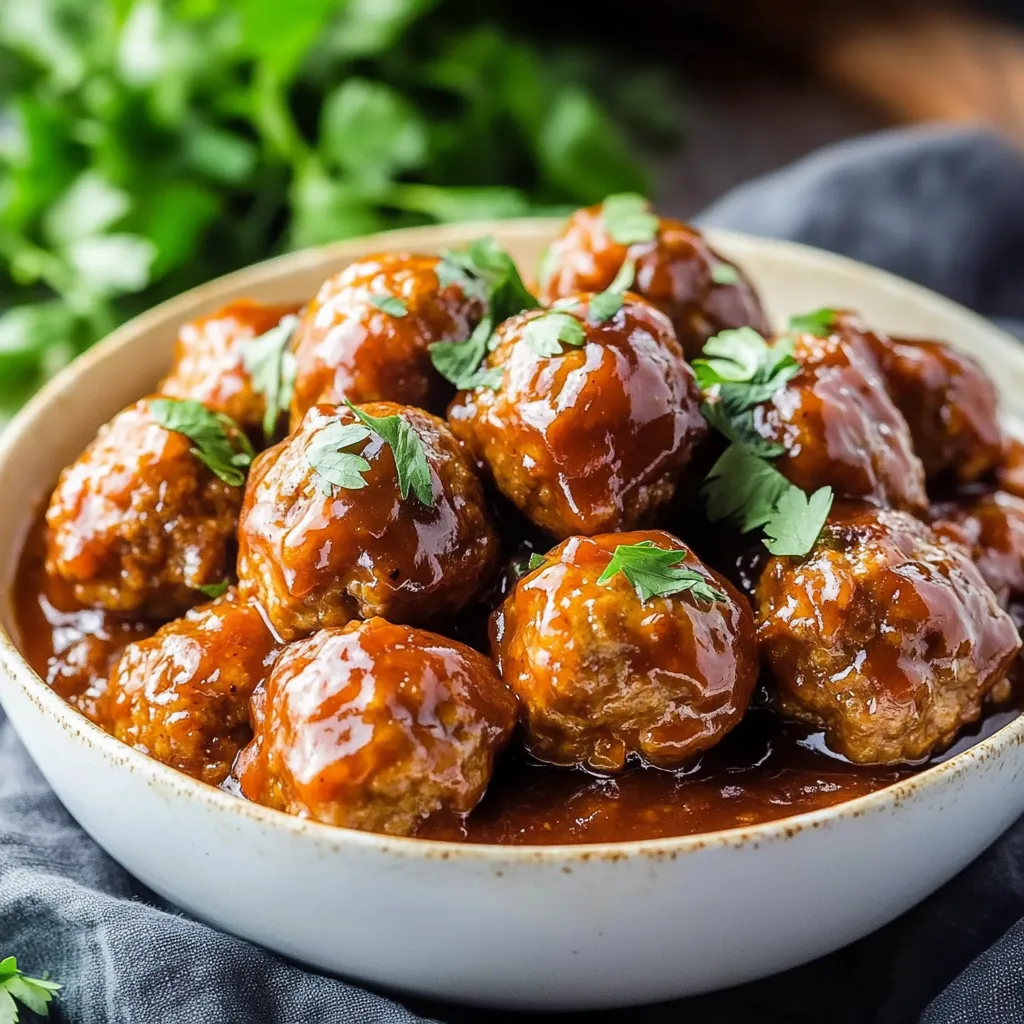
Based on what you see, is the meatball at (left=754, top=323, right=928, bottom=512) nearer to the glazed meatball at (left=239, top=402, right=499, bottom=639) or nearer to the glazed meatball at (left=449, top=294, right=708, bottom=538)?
the glazed meatball at (left=449, top=294, right=708, bottom=538)

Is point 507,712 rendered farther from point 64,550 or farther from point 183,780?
point 64,550

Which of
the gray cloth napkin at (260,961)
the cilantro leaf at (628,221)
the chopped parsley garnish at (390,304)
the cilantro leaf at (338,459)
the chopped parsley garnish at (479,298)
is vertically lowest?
the gray cloth napkin at (260,961)

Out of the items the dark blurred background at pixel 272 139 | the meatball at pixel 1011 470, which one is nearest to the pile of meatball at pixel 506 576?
the meatball at pixel 1011 470

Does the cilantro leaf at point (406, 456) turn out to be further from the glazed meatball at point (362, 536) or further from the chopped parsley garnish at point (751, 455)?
the chopped parsley garnish at point (751, 455)

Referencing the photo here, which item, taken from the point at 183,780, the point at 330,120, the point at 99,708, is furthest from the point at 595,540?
the point at 330,120

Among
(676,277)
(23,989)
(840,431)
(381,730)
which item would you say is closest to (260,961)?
(23,989)

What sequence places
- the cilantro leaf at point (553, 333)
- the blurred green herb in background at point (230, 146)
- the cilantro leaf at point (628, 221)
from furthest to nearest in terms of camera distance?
the blurred green herb in background at point (230, 146) → the cilantro leaf at point (628, 221) → the cilantro leaf at point (553, 333)

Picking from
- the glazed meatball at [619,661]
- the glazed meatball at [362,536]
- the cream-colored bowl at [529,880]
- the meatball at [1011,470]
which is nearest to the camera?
the cream-colored bowl at [529,880]
